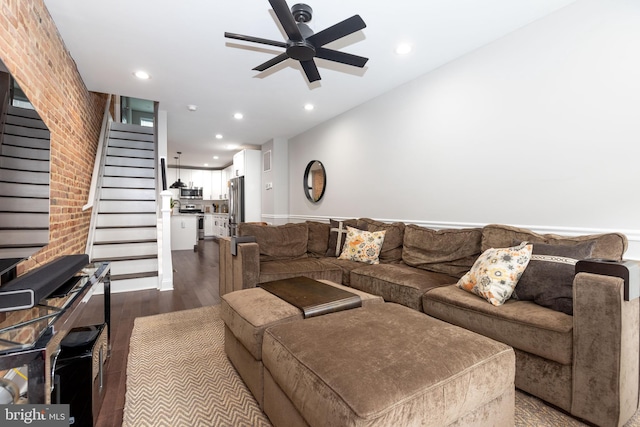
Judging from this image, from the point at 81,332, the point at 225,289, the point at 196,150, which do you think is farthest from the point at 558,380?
the point at 196,150

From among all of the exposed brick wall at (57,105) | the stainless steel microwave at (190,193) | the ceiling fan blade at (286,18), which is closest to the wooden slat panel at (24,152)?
the exposed brick wall at (57,105)

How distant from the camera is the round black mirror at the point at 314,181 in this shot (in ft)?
16.7

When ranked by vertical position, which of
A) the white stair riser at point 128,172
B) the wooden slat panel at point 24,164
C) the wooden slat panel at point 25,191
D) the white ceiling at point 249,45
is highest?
the white ceiling at point 249,45

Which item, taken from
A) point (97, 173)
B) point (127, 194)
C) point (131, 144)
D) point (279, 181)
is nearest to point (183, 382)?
point (97, 173)

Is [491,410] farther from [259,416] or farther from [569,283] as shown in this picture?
[259,416]

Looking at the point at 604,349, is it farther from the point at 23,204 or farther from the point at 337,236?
the point at 23,204

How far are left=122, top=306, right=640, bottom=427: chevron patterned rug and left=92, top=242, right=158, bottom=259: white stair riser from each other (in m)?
2.01

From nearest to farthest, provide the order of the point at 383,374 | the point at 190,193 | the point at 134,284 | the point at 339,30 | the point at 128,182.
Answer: the point at 383,374
the point at 339,30
the point at 134,284
the point at 128,182
the point at 190,193

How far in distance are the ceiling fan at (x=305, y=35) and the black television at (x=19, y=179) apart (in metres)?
1.22

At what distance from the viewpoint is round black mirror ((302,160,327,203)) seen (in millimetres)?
5094

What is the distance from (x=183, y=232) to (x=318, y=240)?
5.21 metres

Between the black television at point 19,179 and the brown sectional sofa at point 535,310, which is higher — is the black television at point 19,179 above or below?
above

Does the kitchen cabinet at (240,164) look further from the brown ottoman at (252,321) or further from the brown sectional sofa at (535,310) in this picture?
the brown ottoman at (252,321)

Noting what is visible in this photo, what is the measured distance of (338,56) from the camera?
7.50 ft
